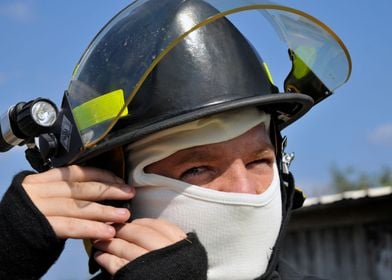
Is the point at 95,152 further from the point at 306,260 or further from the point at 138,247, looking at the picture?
the point at 306,260

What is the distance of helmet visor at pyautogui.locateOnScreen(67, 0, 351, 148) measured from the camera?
2660 millimetres

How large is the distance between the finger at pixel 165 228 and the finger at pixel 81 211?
7 centimetres

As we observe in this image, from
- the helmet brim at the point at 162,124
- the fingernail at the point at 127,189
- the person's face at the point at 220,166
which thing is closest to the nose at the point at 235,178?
the person's face at the point at 220,166

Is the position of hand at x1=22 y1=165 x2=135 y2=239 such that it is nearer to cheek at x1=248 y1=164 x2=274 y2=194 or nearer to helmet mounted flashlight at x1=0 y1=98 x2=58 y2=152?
helmet mounted flashlight at x1=0 y1=98 x2=58 y2=152

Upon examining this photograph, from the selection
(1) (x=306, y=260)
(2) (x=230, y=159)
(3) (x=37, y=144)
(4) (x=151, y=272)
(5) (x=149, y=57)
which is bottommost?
(1) (x=306, y=260)

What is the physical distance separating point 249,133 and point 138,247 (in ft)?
1.97

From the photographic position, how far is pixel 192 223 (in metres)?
2.74

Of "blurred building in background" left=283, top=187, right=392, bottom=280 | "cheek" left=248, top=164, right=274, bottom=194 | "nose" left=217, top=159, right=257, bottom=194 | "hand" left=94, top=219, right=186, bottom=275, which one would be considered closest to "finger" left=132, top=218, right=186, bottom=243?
"hand" left=94, top=219, right=186, bottom=275

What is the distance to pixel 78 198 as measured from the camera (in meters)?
2.66

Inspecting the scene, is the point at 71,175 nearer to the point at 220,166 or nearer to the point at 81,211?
the point at 81,211

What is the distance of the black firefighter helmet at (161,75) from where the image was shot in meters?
2.67

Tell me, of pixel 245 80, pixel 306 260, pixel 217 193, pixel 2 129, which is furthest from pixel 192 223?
pixel 306 260

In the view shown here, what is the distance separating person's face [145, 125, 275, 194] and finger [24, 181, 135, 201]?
20 centimetres

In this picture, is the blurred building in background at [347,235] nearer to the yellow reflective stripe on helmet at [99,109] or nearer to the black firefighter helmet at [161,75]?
the black firefighter helmet at [161,75]
